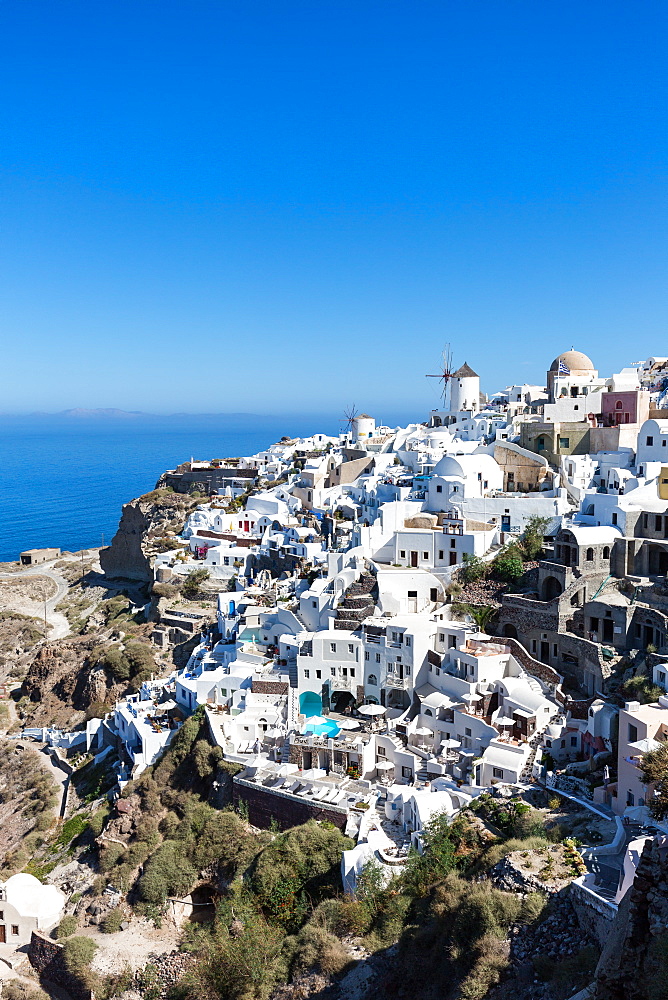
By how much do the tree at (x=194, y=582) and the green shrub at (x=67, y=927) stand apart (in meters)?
17.1

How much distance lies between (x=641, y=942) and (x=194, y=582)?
2867 cm

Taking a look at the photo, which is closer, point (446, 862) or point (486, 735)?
point (446, 862)

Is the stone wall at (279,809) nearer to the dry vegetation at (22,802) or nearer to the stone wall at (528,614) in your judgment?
the stone wall at (528,614)

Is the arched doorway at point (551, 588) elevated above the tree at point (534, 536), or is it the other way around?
the tree at point (534, 536)

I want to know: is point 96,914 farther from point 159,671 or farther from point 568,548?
point 568,548

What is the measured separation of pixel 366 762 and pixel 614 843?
8183 millimetres

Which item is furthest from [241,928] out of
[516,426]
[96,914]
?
[516,426]

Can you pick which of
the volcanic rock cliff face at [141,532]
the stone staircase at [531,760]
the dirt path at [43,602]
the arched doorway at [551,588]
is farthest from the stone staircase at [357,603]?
the dirt path at [43,602]

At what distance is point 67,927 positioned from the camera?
1880 centimetres

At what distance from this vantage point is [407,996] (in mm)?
12867

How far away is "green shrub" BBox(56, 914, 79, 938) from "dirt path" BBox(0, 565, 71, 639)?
22535mm

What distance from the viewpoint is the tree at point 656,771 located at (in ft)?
41.8

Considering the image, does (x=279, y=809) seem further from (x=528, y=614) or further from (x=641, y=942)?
(x=641, y=942)

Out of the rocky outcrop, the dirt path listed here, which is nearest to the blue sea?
the dirt path
